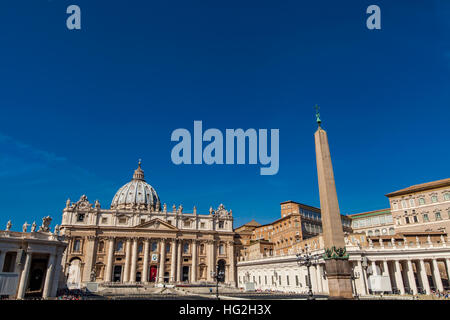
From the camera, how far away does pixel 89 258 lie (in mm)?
→ 64625

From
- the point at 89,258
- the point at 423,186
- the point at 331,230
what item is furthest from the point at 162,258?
the point at 331,230

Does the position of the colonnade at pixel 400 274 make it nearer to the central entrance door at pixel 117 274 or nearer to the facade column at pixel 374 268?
the facade column at pixel 374 268

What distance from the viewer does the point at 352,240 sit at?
4081 centimetres

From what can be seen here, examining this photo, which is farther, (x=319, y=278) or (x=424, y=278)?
(x=319, y=278)

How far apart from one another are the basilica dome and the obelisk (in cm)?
7865

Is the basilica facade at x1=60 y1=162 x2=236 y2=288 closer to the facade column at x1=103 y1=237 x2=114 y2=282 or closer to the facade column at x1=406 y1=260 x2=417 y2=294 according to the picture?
the facade column at x1=103 y1=237 x2=114 y2=282

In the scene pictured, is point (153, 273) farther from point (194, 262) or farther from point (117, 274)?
point (194, 262)

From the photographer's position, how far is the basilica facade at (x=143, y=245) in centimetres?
6525

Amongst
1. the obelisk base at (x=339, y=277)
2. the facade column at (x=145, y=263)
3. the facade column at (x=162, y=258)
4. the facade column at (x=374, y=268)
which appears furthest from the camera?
the facade column at (x=162, y=258)

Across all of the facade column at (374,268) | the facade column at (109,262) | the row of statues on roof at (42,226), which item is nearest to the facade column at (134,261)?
the facade column at (109,262)

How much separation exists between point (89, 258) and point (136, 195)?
33924 millimetres

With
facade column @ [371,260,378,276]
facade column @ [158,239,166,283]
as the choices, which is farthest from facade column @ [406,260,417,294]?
facade column @ [158,239,166,283]
